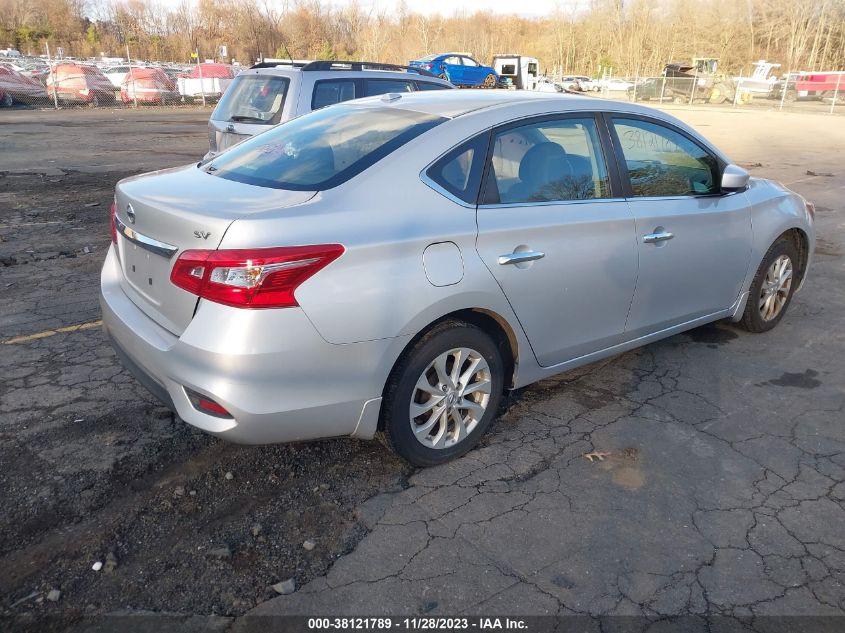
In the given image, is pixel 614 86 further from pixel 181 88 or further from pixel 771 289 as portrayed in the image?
pixel 771 289

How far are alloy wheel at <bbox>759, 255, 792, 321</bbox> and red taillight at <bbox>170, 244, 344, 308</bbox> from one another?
146 inches

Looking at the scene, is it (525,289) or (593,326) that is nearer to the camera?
(525,289)

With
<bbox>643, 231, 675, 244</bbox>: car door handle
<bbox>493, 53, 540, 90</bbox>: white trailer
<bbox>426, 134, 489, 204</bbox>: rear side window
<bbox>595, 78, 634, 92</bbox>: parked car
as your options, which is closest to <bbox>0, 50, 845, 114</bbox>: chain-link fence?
<bbox>595, 78, 634, 92</bbox>: parked car

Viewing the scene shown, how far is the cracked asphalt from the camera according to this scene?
97.7 inches

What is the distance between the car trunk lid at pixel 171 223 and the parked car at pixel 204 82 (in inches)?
1138

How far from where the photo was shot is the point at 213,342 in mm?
→ 2566

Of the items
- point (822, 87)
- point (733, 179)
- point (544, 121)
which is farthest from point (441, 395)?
point (822, 87)

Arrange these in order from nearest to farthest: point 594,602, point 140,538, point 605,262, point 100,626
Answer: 1. point 100,626
2. point 594,602
3. point 140,538
4. point 605,262

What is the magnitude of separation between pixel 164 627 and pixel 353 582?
67 centimetres

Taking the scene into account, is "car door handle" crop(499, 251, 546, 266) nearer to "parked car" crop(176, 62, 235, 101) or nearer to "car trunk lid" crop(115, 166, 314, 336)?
"car trunk lid" crop(115, 166, 314, 336)

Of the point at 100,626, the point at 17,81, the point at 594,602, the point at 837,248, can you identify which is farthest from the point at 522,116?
the point at 17,81

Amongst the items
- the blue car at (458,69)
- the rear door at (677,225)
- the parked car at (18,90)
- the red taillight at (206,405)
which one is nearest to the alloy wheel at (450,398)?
the red taillight at (206,405)

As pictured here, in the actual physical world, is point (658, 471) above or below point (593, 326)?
below

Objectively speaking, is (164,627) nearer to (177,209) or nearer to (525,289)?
(177,209)
